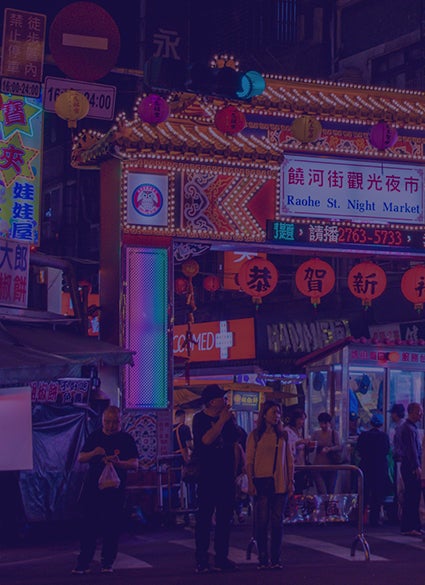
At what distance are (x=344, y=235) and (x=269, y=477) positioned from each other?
8.91 m

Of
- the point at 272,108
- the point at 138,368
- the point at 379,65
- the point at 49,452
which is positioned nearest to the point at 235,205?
the point at 272,108

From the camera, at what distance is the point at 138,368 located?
1986 centimetres

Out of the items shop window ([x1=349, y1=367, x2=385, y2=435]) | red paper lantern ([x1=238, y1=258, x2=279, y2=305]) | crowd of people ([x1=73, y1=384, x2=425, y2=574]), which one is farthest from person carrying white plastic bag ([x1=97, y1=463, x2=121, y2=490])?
shop window ([x1=349, y1=367, x2=385, y2=435])

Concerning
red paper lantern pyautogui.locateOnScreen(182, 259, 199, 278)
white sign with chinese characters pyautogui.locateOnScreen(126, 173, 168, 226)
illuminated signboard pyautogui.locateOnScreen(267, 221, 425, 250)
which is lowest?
red paper lantern pyautogui.locateOnScreen(182, 259, 199, 278)

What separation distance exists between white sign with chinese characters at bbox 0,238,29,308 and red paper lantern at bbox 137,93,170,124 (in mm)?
3184

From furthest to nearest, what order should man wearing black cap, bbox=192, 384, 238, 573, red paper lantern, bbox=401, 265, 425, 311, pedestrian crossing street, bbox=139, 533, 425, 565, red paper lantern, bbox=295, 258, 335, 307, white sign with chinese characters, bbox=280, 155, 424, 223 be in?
red paper lantern, bbox=401, 265, 425, 311 < red paper lantern, bbox=295, 258, 335, 307 < white sign with chinese characters, bbox=280, 155, 424, 223 < pedestrian crossing street, bbox=139, 533, 425, 565 < man wearing black cap, bbox=192, 384, 238, 573

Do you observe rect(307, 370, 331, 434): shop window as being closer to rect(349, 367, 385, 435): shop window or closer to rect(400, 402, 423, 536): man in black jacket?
rect(349, 367, 385, 435): shop window

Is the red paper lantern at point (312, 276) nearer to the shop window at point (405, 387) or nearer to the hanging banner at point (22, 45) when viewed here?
the shop window at point (405, 387)

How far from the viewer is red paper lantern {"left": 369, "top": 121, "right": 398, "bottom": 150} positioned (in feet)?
68.3

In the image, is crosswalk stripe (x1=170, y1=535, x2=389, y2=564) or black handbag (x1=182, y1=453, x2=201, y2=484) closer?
black handbag (x1=182, y1=453, x2=201, y2=484)

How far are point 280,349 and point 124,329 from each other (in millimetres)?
14895

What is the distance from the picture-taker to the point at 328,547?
15805 millimetres

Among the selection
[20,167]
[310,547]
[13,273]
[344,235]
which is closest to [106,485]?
[310,547]

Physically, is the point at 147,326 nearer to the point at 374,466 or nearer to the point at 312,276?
the point at 312,276
